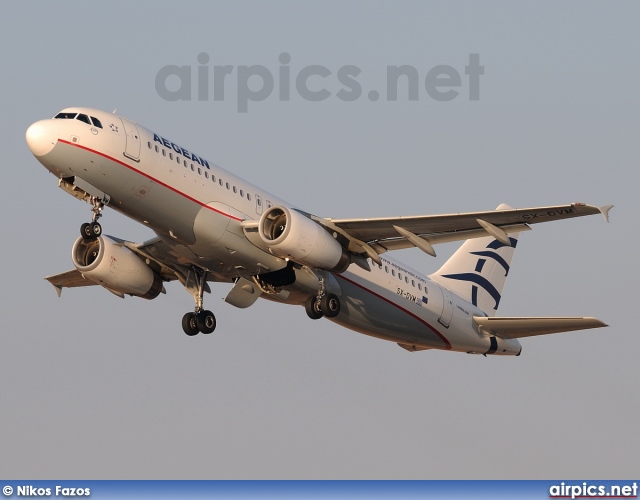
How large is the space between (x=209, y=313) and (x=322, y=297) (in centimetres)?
545

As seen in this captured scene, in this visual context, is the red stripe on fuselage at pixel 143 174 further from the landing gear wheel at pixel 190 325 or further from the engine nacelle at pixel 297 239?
the landing gear wheel at pixel 190 325

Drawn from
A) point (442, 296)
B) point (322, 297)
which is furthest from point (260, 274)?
point (442, 296)

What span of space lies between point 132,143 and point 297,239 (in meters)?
6.68

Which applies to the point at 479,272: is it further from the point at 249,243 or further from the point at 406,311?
the point at 249,243

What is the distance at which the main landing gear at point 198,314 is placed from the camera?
48.5 m

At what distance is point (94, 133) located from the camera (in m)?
41.1

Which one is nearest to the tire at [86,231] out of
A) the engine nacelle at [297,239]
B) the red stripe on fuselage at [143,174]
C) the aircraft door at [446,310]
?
the red stripe on fuselage at [143,174]

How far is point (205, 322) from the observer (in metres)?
48.5

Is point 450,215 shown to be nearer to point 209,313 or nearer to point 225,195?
point 225,195

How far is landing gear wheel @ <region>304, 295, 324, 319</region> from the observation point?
45719mm

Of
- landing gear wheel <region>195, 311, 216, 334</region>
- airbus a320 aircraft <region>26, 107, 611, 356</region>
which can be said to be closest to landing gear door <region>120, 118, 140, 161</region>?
airbus a320 aircraft <region>26, 107, 611, 356</region>

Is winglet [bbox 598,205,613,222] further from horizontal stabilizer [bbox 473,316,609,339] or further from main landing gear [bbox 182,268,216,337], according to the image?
main landing gear [bbox 182,268,216,337]

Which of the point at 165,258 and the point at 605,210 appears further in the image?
the point at 165,258

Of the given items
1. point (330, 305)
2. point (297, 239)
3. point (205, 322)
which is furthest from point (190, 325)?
point (297, 239)
